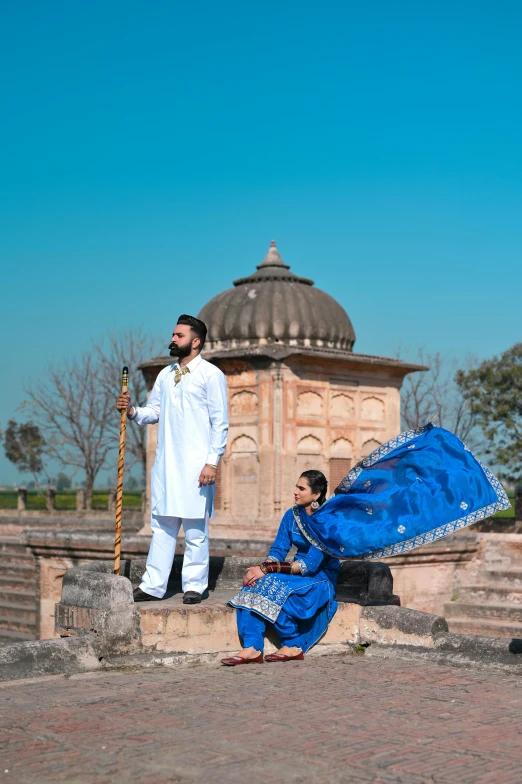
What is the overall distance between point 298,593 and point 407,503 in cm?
103

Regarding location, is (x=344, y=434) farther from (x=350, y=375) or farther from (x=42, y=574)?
(x=42, y=574)

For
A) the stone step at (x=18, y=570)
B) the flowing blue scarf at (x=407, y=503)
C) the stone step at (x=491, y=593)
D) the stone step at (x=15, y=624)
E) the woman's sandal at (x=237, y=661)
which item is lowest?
the stone step at (x=15, y=624)

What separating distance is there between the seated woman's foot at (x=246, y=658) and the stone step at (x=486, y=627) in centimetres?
689

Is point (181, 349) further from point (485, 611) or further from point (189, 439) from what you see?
point (485, 611)

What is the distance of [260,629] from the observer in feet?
24.0

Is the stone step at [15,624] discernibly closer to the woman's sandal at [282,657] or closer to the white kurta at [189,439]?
the white kurta at [189,439]

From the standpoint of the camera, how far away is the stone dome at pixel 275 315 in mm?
21078

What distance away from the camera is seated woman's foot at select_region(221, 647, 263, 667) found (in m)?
7.06

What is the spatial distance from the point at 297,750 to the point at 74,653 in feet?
8.42

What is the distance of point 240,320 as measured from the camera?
69.7 ft

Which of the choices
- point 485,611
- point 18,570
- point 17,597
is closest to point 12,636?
point 17,597

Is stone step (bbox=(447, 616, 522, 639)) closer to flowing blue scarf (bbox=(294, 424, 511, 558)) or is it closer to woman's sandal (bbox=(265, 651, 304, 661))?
flowing blue scarf (bbox=(294, 424, 511, 558))

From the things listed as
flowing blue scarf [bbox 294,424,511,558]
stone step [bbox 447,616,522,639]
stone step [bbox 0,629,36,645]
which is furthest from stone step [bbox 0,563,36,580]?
flowing blue scarf [bbox 294,424,511,558]

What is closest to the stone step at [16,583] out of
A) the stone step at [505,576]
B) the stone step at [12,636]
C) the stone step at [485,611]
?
the stone step at [12,636]
